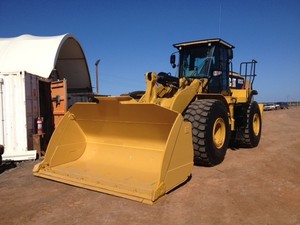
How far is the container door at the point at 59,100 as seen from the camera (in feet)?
30.6

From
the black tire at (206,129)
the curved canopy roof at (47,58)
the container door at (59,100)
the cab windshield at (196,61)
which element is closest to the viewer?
the black tire at (206,129)

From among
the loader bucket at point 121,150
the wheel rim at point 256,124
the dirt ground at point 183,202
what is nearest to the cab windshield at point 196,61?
the dirt ground at point 183,202

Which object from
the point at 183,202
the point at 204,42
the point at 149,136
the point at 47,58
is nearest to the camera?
the point at 183,202

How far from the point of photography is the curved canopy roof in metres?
12.2

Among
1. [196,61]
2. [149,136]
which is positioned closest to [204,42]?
[196,61]

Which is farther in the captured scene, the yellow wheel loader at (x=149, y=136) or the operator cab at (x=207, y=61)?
the operator cab at (x=207, y=61)

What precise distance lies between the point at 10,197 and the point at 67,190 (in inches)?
31.8

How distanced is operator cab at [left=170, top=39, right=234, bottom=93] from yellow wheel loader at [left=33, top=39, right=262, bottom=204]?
0.08ft

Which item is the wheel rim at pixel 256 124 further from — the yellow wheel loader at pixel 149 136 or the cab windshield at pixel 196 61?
the cab windshield at pixel 196 61

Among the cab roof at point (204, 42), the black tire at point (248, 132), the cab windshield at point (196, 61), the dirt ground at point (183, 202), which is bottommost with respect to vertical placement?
the dirt ground at point (183, 202)

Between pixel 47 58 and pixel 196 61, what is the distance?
7304mm

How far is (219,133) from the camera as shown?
21.4ft

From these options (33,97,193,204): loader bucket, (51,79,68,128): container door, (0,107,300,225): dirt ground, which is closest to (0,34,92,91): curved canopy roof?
(51,79,68,128): container door

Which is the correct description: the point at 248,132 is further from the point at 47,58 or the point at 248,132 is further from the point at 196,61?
the point at 47,58
